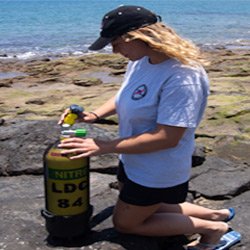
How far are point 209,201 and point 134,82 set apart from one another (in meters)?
1.53

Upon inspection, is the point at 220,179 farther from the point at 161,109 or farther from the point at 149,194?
the point at 161,109

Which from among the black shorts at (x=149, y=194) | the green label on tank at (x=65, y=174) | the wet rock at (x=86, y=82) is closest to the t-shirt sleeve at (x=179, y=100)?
the black shorts at (x=149, y=194)

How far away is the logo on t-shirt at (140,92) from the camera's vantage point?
3.26 metres

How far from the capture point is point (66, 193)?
335 centimetres

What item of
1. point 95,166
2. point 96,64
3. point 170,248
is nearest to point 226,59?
point 96,64

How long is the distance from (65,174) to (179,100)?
0.78 metres

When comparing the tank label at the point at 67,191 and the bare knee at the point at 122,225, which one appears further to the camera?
the bare knee at the point at 122,225

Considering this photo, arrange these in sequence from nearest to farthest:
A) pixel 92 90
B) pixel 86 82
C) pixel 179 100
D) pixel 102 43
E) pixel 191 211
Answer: pixel 179 100, pixel 102 43, pixel 191 211, pixel 92 90, pixel 86 82

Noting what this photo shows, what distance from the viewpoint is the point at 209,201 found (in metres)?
4.50

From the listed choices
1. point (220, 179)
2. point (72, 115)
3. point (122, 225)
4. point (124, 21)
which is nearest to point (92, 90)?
point (220, 179)

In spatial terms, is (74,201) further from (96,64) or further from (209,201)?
(96,64)

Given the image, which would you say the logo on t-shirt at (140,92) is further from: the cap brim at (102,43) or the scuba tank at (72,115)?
the scuba tank at (72,115)

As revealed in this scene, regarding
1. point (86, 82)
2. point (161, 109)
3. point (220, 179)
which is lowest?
point (86, 82)

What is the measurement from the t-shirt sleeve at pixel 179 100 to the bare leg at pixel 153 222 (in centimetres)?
61
